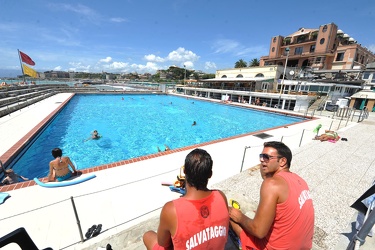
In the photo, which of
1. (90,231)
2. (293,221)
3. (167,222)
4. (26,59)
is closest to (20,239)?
(167,222)

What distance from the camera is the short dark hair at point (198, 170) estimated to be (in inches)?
62.7

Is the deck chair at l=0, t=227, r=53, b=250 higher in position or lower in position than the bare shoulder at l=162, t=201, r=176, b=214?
lower

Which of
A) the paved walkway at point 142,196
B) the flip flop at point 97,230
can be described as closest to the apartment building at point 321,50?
the paved walkway at point 142,196

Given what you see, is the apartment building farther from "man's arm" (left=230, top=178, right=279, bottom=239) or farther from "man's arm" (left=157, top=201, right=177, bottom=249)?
"man's arm" (left=157, top=201, right=177, bottom=249)

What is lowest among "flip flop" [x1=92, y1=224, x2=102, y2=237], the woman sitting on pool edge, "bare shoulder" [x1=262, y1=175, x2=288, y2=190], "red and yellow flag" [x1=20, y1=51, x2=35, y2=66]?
"flip flop" [x1=92, y1=224, x2=102, y2=237]

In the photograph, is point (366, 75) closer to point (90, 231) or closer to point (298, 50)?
point (298, 50)

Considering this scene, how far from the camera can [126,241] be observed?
9.19ft

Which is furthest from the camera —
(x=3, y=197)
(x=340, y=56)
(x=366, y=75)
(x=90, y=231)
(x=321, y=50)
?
(x=321, y=50)

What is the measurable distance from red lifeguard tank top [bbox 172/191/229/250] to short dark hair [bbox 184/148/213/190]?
15 cm

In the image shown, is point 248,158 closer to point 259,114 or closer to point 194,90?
point 259,114

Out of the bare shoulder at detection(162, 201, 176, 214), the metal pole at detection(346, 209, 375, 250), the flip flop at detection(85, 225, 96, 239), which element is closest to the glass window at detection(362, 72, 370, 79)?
the metal pole at detection(346, 209, 375, 250)

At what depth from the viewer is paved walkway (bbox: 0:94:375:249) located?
3188 millimetres

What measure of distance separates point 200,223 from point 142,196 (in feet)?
11.1

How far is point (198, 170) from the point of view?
1.60 meters
